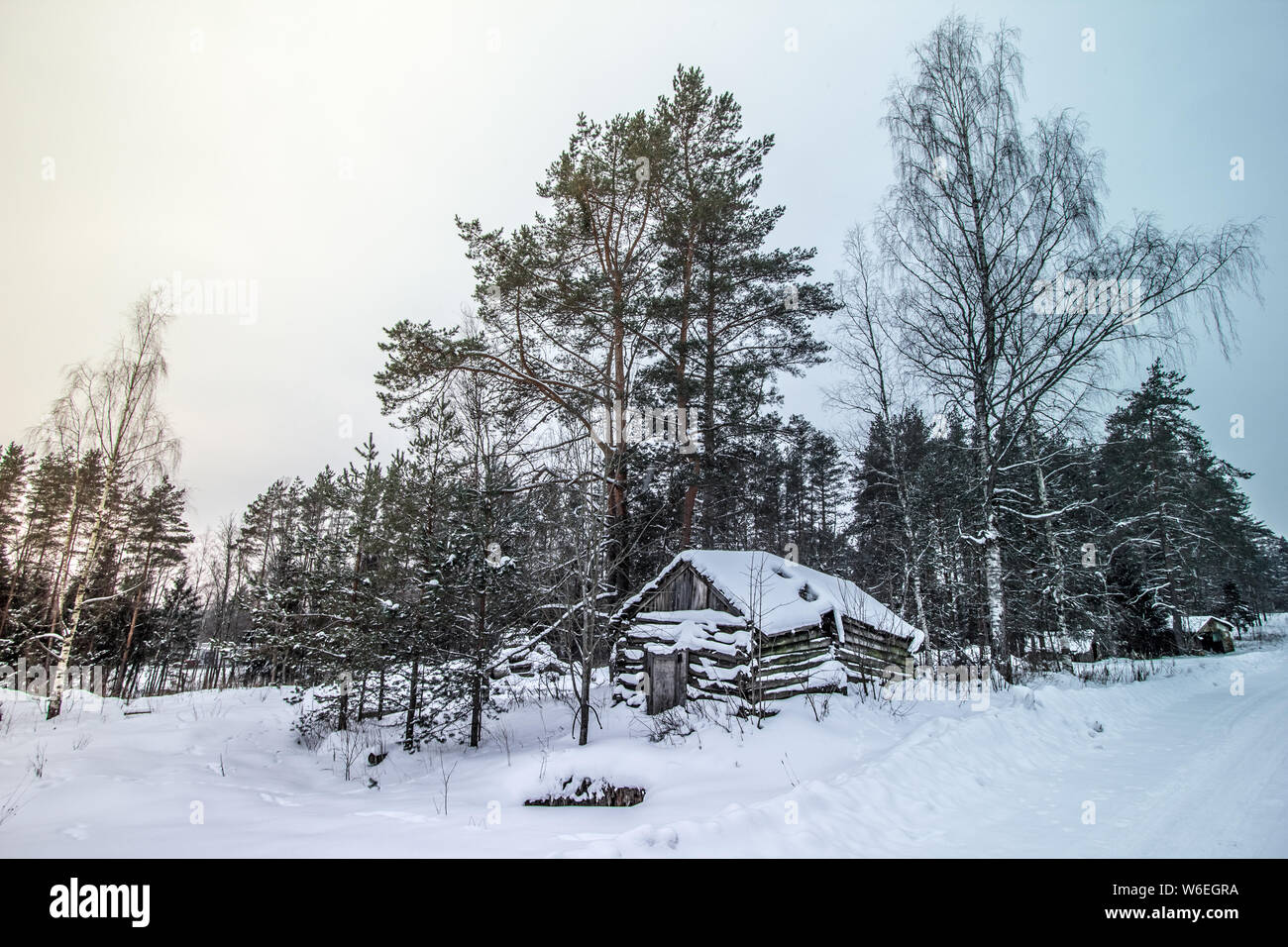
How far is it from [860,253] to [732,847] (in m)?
16.3

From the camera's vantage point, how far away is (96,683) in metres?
24.1

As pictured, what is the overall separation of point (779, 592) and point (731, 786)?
5.20 m

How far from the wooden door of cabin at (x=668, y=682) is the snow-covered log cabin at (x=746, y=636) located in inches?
0.8

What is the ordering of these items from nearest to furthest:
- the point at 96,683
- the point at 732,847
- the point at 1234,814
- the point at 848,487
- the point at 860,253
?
the point at 732,847, the point at 1234,814, the point at 860,253, the point at 96,683, the point at 848,487

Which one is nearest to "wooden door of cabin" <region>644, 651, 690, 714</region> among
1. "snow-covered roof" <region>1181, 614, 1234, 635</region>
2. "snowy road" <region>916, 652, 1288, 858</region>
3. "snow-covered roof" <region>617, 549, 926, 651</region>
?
"snow-covered roof" <region>617, 549, 926, 651</region>

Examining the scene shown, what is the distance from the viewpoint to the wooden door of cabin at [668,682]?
11938mm

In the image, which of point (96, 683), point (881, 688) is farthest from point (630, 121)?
point (96, 683)

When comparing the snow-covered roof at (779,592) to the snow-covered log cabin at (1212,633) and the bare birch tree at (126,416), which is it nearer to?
the bare birch tree at (126,416)

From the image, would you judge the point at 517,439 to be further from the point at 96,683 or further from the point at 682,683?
the point at 96,683

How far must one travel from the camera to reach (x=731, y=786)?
7.30 metres

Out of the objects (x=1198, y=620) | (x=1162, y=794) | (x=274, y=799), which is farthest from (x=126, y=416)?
(x=1198, y=620)

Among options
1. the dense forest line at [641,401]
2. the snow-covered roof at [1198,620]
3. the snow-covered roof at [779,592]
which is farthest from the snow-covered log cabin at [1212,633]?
the snow-covered roof at [779,592]

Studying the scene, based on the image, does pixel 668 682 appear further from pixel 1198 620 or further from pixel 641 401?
pixel 1198 620

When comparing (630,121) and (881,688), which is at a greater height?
(630,121)
